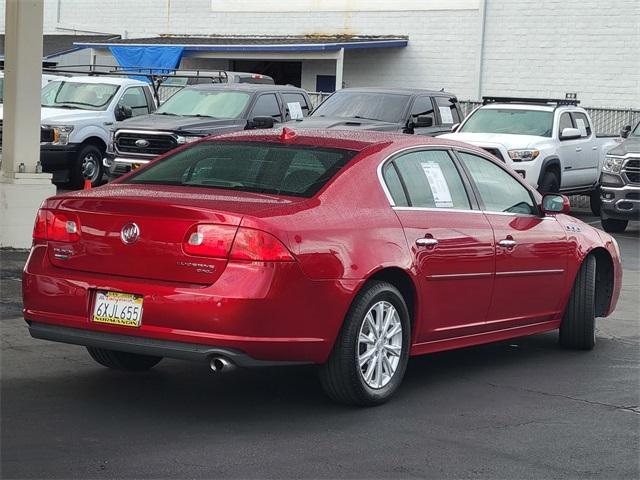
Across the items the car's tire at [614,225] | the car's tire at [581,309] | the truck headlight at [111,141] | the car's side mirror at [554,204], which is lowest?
the car's tire at [614,225]

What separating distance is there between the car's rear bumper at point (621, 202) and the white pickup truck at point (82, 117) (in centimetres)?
792

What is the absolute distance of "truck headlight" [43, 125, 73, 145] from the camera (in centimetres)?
2022

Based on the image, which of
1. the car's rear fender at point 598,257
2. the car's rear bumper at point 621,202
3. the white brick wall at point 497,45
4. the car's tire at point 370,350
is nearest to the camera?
the car's tire at point 370,350

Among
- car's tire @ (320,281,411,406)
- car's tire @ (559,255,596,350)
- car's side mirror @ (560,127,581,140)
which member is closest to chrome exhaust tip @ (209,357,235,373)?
car's tire @ (320,281,411,406)

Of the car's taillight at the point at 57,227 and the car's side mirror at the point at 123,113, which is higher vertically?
the car's side mirror at the point at 123,113

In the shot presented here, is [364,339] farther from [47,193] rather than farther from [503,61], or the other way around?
[503,61]

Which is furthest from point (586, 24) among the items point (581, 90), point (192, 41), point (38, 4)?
point (38, 4)

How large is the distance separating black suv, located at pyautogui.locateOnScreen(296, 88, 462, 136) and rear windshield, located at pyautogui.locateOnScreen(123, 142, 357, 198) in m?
11.3

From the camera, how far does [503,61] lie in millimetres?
33844

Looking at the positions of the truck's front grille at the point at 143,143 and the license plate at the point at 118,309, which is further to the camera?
the truck's front grille at the point at 143,143

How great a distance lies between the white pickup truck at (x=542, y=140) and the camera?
19.2m

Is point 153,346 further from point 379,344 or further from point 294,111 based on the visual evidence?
point 294,111

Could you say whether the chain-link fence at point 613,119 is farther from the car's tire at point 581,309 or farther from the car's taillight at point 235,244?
the car's taillight at point 235,244

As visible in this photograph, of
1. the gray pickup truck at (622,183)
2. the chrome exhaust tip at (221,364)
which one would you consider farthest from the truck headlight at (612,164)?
the chrome exhaust tip at (221,364)
